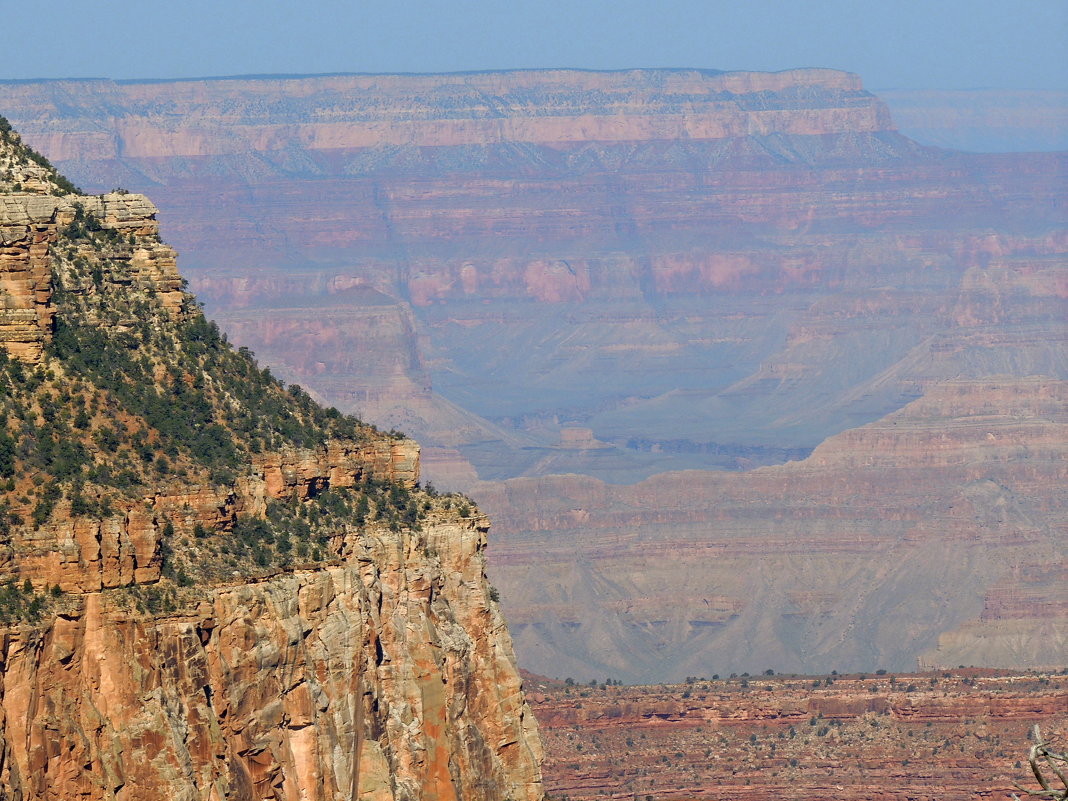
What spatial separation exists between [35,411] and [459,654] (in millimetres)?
10824

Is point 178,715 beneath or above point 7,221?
beneath

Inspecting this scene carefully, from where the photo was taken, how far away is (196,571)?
4938cm

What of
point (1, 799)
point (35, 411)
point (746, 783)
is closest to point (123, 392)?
point (35, 411)

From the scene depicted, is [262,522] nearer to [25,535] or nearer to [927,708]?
[25,535]

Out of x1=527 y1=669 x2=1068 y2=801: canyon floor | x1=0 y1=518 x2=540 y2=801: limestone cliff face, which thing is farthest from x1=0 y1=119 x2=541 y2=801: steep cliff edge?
x1=527 y1=669 x2=1068 y2=801: canyon floor

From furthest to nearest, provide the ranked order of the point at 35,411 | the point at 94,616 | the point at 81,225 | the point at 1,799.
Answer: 1. the point at 81,225
2. the point at 35,411
3. the point at 94,616
4. the point at 1,799

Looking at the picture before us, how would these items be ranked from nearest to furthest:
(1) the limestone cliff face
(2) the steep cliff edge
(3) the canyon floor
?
1. (1) the limestone cliff face
2. (2) the steep cliff edge
3. (3) the canyon floor

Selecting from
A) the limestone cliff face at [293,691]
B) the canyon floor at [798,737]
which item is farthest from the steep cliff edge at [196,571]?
the canyon floor at [798,737]

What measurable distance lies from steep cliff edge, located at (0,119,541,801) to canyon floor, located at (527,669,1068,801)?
6325 centimetres

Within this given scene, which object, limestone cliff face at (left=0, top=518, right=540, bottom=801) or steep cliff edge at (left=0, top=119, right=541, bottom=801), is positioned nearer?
limestone cliff face at (left=0, top=518, right=540, bottom=801)

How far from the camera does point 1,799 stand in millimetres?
43219

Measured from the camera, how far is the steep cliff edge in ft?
151

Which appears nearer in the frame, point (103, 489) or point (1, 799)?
point (1, 799)

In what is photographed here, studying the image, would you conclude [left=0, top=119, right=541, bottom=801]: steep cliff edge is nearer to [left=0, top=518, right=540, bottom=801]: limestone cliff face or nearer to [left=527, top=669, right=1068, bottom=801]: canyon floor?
[left=0, top=518, right=540, bottom=801]: limestone cliff face
